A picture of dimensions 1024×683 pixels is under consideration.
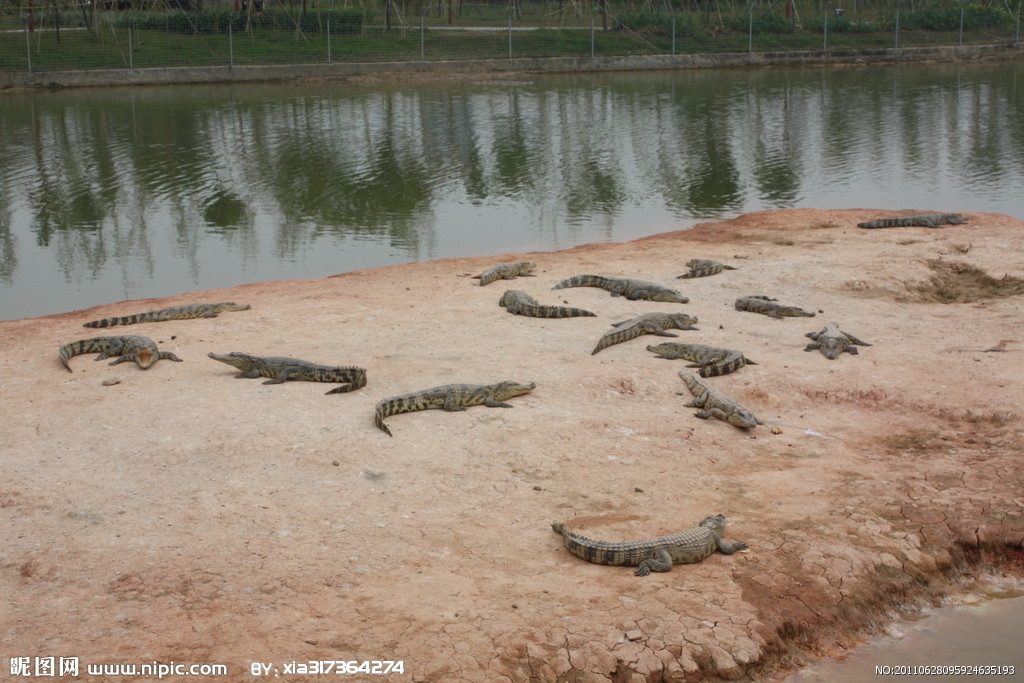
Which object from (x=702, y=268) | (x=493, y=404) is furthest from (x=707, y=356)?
(x=702, y=268)

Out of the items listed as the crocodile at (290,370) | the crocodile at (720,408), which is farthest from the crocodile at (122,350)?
the crocodile at (720,408)

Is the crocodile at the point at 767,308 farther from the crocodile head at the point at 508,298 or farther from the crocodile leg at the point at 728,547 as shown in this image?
the crocodile leg at the point at 728,547

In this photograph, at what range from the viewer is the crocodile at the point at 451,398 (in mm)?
6711

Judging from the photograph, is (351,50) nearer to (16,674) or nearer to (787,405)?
(787,405)

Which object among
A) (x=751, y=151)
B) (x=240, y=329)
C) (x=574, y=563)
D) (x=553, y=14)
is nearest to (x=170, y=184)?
(x=240, y=329)

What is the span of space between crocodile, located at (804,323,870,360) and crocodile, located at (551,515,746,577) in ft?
11.4

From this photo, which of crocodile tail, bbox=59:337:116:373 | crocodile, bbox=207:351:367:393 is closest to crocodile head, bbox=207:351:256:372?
crocodile, bbox=207:351:367:393

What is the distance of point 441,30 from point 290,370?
33913mm

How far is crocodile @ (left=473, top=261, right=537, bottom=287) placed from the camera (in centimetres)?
1080

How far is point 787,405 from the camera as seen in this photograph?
7.22 m

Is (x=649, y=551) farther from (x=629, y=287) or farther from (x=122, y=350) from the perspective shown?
(x=629, y=287)

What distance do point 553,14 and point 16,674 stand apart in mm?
40567

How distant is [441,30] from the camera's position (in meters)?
39.2

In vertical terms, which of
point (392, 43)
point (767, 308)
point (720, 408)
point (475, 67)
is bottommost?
point (720, 408)
